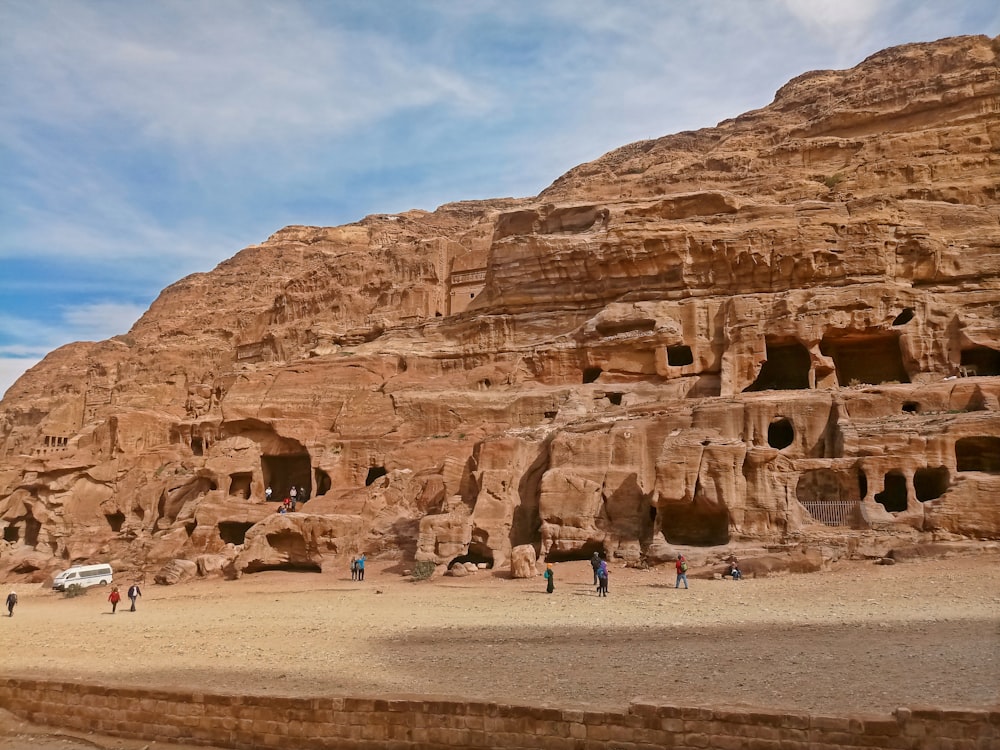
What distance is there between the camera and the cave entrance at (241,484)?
33.2 meters

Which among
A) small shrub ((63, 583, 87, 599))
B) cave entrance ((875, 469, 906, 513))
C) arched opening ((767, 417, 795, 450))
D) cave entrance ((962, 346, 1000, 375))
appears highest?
cave entrance ((962, 346, 1000, 375))

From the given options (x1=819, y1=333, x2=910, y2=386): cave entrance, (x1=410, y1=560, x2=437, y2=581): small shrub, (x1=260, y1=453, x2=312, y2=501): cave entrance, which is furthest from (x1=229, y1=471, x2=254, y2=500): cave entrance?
(x1=819, y1=333, x2=910, y2=386): cave entrance

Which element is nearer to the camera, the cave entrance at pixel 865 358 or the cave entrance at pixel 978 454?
the cave entrance at pixel 978 454

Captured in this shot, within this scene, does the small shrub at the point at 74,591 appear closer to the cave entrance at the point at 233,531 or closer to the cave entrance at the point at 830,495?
the cave entrance at the point at 233,531

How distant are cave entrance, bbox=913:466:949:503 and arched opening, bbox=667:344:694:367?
12799mm

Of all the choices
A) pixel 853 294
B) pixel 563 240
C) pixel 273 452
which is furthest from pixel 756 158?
pixel 273 452

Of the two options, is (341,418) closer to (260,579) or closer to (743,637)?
(260,579)

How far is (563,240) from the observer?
124 feet

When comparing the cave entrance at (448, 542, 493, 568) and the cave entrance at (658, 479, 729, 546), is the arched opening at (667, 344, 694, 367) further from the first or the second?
the cave entrance at (448, 542, 493, 568)

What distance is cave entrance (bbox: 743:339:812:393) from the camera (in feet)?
107

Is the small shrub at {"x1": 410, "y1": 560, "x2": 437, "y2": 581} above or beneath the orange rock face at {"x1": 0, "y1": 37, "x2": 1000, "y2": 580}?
beneath

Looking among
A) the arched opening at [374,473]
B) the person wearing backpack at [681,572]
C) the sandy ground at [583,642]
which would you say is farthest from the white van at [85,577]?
the person wearing backpack at [681,572]

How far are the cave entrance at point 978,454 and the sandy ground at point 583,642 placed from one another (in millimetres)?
3923

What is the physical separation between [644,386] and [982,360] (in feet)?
37.3
